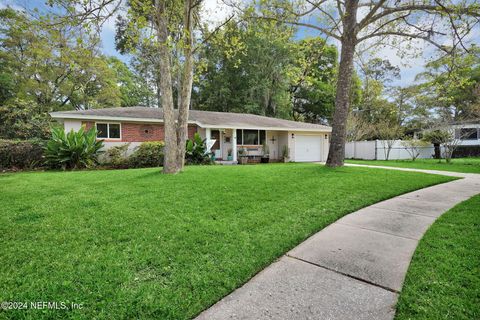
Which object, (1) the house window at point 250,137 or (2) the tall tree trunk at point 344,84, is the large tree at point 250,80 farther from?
(2) the tall tree trunk at point 344,84

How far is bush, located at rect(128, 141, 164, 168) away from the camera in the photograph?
12.5 meters

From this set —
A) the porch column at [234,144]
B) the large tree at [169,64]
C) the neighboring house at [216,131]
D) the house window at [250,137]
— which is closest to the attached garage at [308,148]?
the neighboring house at [216,131]

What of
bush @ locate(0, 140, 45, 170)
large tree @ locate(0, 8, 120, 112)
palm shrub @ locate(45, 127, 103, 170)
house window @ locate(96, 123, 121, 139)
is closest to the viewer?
palm shrub @ locate(45, 127, 103, 170)

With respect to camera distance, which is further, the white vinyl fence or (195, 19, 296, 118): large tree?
(195, 19, 296, 118): large tree

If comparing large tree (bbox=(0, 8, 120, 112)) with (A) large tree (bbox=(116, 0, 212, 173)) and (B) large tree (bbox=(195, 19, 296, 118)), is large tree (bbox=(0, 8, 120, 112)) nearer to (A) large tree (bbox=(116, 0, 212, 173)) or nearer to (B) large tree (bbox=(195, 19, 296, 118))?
(B) large tree (bbox=(195, 19, 296, 118))

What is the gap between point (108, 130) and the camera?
45.0 feet

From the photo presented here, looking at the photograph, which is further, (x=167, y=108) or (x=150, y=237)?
(x=167, y=108)

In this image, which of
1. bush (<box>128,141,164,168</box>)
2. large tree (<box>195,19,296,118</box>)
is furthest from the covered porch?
large tree (<box>195,19,296,118</box>)

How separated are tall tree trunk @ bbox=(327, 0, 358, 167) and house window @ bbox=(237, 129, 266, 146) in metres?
8.07

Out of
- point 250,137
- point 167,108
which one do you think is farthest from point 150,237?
point 250,137

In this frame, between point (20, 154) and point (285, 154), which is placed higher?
point (20, 154)

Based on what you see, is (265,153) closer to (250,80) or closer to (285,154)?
(285,154)

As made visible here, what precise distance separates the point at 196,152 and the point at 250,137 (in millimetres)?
5146

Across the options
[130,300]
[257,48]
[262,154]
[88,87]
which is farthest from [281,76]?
[130,300]
